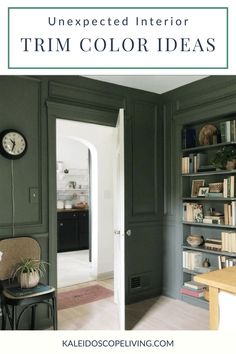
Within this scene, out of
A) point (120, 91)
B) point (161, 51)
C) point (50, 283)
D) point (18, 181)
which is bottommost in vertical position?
point (50, 283)

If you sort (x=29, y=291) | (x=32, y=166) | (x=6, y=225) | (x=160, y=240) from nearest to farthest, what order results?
(x=29, y=291)
(x=6, y=225)
(x=32, y=166)
(x=160, y=240)

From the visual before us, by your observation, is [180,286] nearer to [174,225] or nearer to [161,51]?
[174,225]

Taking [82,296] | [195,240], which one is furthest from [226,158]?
[82,296]

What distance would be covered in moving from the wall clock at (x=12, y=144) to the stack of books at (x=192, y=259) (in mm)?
2008

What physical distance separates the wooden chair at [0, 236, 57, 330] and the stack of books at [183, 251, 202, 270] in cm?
152

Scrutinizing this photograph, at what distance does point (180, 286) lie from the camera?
3264 millimetres

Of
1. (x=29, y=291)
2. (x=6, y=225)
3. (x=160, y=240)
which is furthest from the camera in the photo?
(x=160, y=240)

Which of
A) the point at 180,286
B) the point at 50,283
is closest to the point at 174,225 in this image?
the point at 180,286

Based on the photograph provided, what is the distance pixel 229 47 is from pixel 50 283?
2.48 meters

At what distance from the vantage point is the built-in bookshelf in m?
2.80

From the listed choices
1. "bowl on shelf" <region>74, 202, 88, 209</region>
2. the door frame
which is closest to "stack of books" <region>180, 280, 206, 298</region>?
the door frame
